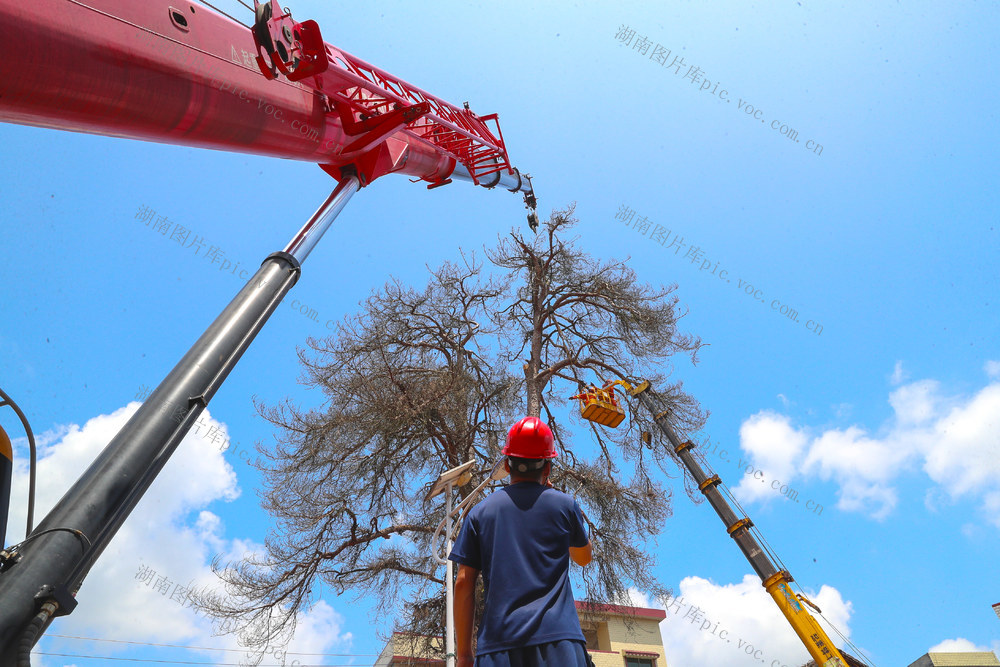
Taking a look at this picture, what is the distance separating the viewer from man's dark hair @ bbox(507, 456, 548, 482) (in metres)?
2.74

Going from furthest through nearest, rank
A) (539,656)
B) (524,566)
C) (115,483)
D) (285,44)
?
(285,44), (115,483), (524,566), (539,656)

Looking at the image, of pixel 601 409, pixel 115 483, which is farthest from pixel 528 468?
pixel 601 409

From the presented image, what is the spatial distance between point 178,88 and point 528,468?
168 inches

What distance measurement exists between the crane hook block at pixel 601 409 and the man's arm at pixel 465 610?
1179 centimetres

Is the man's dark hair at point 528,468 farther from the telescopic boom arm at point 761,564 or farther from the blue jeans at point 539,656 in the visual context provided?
the telescopic boom arm at point 761,564

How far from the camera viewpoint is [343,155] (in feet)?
27.0

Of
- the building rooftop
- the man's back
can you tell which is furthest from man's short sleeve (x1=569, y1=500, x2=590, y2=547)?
the building rooftop

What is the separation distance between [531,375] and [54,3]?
540 inches

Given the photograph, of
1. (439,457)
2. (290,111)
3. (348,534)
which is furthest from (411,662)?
(290,111)

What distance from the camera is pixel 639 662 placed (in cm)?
2317

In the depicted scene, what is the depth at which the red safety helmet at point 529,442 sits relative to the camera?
8.98ft

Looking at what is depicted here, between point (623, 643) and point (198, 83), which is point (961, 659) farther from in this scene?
point (198, 83)

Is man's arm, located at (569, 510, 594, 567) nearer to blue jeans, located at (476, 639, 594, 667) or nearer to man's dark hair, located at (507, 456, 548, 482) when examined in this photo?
man's dark hair, located at (507, 456, 548, 482)

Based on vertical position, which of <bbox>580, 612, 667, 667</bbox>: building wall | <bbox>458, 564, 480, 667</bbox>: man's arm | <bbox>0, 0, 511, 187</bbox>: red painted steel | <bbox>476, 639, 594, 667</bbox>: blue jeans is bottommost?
<bbox>476, 639, 594, 667</bbox>: blue jeans
